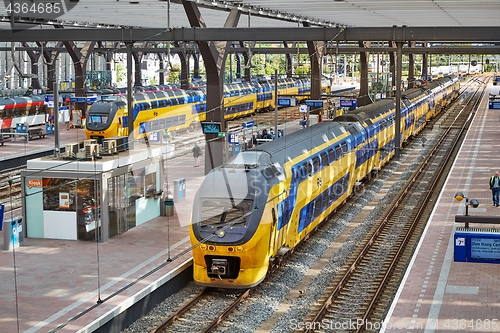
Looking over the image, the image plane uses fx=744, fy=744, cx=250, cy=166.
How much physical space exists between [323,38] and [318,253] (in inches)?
258

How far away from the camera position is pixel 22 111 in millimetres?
52875

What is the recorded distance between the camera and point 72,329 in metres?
14.2

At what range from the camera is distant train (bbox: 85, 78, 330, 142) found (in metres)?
42.3

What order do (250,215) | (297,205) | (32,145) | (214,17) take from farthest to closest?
(32,145)
(214,17)
(297,205)
(250,215)

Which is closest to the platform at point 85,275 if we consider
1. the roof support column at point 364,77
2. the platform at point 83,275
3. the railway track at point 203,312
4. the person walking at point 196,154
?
the platform at point 83,275

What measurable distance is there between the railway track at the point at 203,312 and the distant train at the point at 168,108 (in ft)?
42.7

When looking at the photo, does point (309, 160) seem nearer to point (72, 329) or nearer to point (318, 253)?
point (318, 253)

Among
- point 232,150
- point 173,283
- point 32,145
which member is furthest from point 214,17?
point 173,283

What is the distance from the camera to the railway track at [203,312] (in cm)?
1561

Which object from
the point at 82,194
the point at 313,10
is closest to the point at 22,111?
the point at 313,10

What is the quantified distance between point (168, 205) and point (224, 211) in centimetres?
788

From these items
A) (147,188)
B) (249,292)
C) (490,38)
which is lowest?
(249,292)

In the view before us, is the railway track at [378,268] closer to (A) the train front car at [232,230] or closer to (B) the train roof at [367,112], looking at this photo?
(A) the train front car at [232,230]

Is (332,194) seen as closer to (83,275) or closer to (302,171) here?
(302,171)
